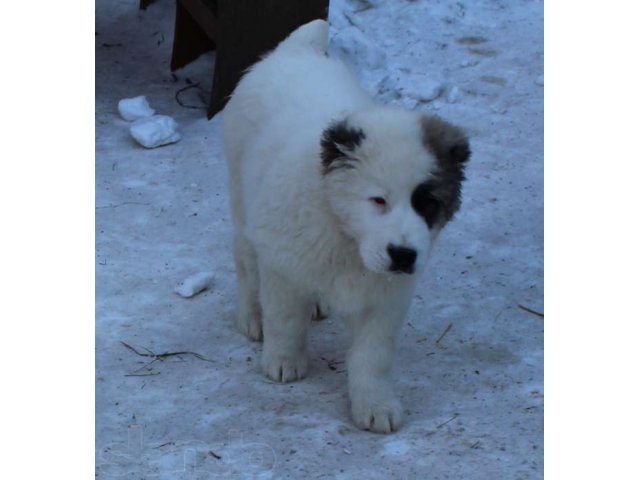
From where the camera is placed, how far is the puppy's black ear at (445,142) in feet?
12.6

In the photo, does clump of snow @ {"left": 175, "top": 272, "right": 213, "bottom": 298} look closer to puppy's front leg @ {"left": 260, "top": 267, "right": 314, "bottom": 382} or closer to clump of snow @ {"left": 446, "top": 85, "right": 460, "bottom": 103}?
puppy's front leg @ {"left": 260, "top": 267, "right": 314, "bottom": 382}

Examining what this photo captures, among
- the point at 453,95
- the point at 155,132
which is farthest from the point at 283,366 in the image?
the point at 453,95

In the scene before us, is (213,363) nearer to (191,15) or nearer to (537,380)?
(537,380)

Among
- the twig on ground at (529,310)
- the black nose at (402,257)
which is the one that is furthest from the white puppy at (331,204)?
the twig on ground at (529,310)

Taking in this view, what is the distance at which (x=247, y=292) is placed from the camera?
16.7ft

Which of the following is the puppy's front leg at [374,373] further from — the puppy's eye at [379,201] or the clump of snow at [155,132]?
the clump of snow at [155,132]

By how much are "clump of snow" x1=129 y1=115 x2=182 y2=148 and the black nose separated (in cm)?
390

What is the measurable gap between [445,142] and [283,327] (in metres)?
1.20

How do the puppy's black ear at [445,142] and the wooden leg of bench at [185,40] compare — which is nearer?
the puppy's black ear at [445,142]

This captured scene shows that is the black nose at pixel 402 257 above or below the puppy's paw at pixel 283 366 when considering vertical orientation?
above

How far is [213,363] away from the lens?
4809 mm

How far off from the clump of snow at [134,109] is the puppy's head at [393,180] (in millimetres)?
3874

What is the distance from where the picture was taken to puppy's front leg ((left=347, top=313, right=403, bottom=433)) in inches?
167

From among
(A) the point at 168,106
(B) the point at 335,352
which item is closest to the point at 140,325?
(B) the point at 335,352
